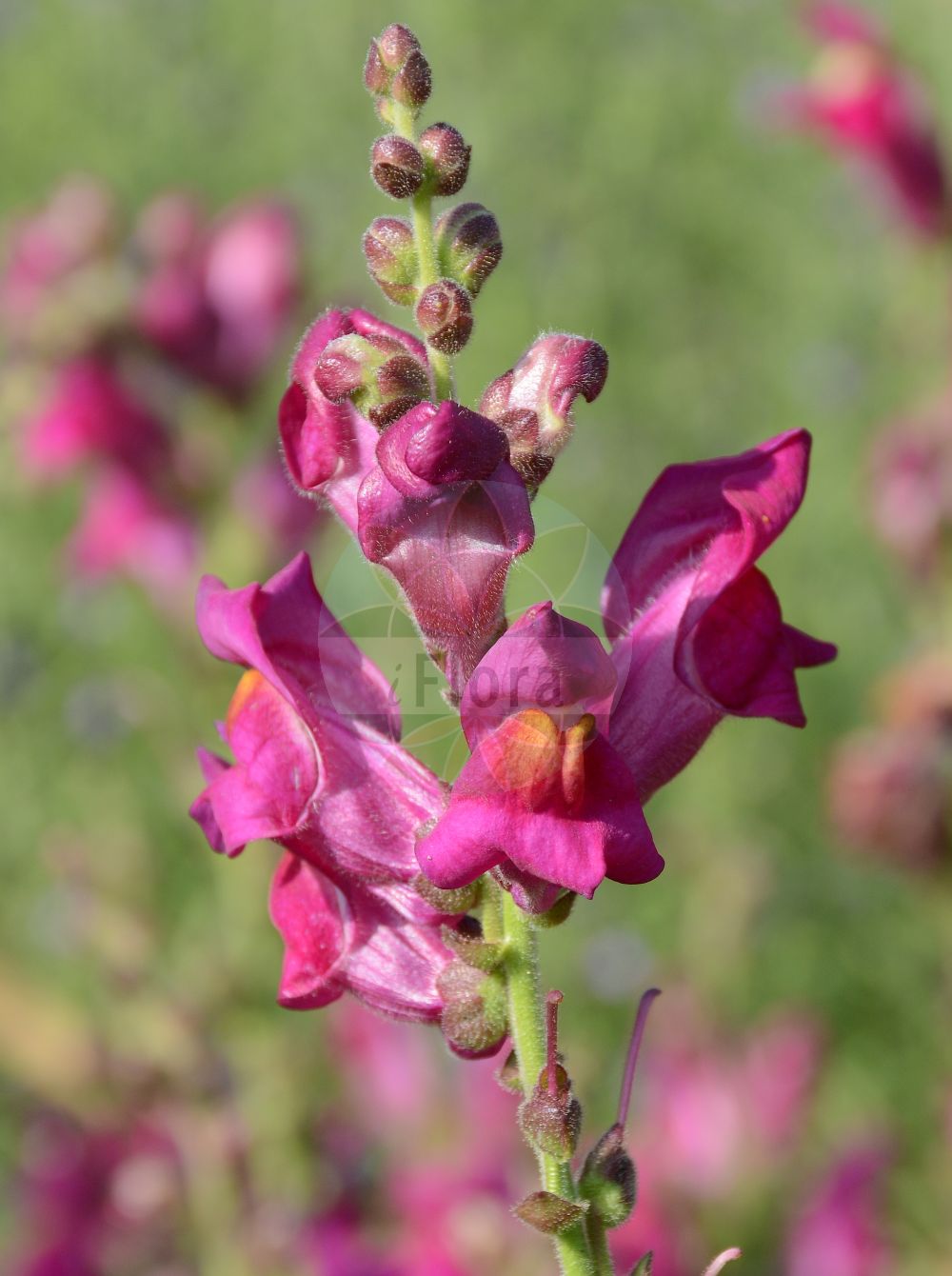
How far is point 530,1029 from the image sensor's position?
89 centimetres

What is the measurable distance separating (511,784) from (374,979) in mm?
214

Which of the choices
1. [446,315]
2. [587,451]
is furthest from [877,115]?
[446,315]

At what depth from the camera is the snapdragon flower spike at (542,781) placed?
795 millimetres

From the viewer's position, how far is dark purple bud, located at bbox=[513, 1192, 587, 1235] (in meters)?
0.84

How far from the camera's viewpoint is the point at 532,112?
4484 millimetres

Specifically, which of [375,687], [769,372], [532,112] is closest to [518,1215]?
[375,687]

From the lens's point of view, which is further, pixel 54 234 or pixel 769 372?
pixel 769 372

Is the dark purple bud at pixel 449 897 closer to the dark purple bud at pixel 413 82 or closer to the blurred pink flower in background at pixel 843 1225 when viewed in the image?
the dark purple bud at pixel 413 82

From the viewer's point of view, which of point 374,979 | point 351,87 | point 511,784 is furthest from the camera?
point 351,87

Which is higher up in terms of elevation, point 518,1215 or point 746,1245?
point 518,1215

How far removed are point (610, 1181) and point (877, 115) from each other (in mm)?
2256

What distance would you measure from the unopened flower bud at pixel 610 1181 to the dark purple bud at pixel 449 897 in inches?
5.9

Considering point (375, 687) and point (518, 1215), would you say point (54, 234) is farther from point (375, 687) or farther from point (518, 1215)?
point (518, 1215)

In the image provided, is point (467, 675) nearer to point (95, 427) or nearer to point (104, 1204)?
point (104, 1204)
